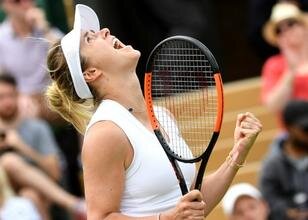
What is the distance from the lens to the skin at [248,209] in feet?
22.3

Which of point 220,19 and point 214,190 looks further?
point 220,19

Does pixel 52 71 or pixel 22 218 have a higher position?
pixel 52 71

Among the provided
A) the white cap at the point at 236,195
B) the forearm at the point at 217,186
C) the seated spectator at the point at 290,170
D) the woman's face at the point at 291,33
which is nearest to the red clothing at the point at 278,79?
the woman's face at the point at 291,33

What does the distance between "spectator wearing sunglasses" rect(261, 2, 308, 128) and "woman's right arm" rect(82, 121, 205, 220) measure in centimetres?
346

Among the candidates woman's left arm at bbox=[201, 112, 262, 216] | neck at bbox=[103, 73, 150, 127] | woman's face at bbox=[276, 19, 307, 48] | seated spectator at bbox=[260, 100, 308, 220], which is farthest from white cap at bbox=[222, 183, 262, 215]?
neck at bbox=[103, 73, 150, 127]

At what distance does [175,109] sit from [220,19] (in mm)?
3822

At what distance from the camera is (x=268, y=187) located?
700 centimetres

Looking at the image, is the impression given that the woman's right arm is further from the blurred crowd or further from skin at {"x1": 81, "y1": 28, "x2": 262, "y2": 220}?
the blurred crowd

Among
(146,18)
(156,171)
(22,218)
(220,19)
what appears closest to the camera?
(156,171)

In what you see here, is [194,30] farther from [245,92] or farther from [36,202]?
[36,202]

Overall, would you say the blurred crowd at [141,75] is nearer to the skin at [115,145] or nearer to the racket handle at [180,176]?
the skin at [115,145]

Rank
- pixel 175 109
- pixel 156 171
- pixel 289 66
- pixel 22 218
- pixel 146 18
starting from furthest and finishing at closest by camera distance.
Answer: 1. pixel 146 18
2. pixel 289 66
3. pixel 22 218
4. pixel 175 109
5. pixel 156 171

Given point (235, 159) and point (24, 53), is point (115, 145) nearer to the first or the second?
point (235, 159)

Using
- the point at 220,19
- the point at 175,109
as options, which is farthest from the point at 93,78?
the point at 220,19
